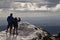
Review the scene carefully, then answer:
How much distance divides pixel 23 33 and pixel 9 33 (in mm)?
2685

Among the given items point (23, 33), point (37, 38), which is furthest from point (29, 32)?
point (37, 38)

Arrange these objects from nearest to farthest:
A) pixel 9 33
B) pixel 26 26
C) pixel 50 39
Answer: pixel 50 39 < pixel 9 33 < pixel 26 26

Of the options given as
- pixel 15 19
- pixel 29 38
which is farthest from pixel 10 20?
pixel 29 38

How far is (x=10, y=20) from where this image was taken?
142ft

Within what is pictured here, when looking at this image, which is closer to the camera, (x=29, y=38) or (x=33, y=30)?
(x=29, y=38)

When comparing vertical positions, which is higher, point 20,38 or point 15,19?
point 15,19

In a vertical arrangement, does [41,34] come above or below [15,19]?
below

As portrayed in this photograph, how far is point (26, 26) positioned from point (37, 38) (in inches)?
266

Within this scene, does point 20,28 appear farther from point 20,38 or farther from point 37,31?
point 20,38

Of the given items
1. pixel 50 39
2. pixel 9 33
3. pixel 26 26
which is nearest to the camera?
pixel 50 39

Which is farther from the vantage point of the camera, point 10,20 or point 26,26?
point 26,26

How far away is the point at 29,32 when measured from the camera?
1849 inches

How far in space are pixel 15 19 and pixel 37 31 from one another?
18.2ft

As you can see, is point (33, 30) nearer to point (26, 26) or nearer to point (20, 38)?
point (26, 26)
